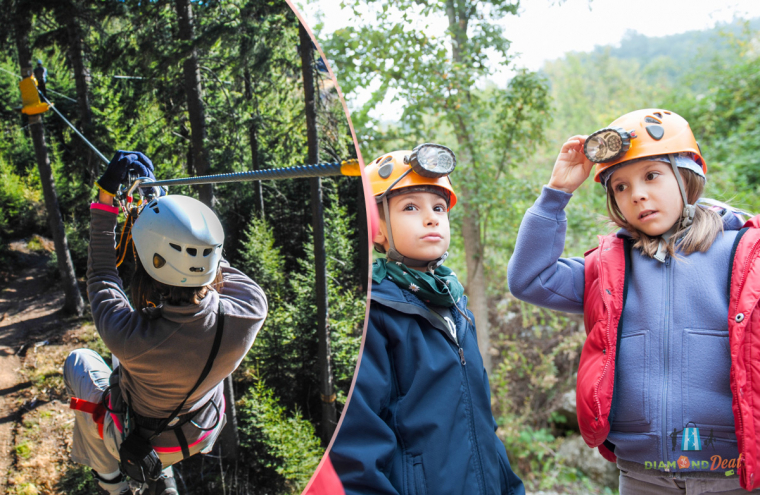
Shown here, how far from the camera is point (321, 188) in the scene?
0.72m

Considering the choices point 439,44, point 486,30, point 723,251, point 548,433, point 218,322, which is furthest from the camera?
point 548,433

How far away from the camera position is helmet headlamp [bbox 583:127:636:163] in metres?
1.40

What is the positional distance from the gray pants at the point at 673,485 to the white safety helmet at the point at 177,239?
1.41 meters

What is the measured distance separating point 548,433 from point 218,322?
5940 mm

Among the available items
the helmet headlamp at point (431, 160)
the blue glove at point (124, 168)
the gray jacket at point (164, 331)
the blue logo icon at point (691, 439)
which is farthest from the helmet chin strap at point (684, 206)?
the blue glove at point (124, 168)

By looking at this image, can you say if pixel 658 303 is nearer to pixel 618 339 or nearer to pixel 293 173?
pixel 618 339

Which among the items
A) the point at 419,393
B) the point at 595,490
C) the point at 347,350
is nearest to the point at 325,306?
the point at 347,350

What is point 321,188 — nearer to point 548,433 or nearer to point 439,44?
point 439,44

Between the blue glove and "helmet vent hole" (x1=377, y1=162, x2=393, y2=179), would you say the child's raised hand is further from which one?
the blue glove

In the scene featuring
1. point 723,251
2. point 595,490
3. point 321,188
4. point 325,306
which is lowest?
point 595,490

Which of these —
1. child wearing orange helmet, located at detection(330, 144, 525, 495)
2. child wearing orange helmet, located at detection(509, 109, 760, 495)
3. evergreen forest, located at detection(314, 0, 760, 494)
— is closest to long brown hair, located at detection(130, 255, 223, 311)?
child wearing orange helmet, located at detection(330, 144, 525, 495)

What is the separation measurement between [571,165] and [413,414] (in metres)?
0.95

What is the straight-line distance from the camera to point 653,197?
55.4 inches

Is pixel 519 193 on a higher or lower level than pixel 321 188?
lower
